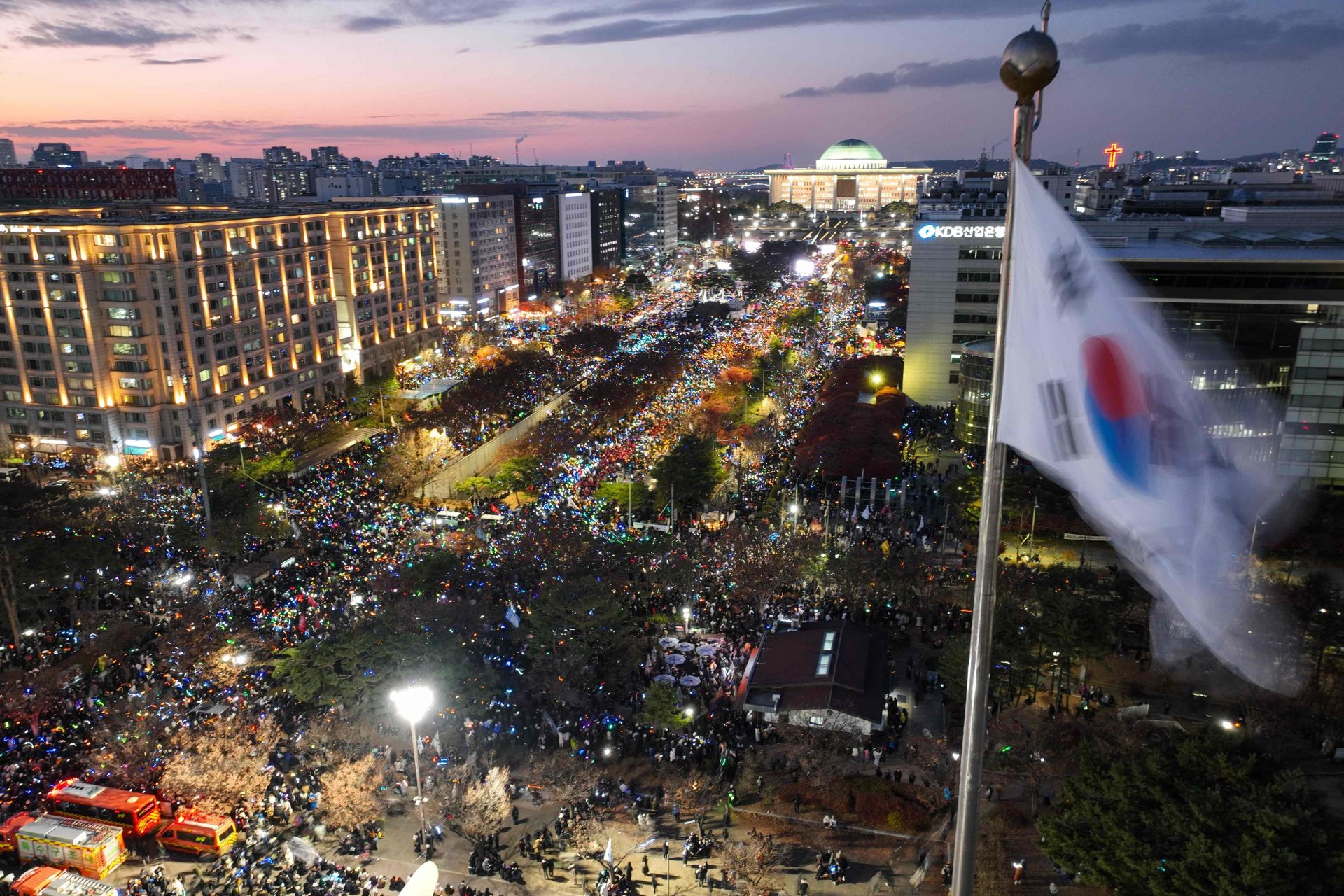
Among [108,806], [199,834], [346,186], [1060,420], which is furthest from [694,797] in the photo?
[346,186]

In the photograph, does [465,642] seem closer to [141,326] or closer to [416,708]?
[416,708]

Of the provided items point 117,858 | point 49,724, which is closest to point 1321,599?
point 117,858

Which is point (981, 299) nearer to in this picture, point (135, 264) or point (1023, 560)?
point (1023, 560)

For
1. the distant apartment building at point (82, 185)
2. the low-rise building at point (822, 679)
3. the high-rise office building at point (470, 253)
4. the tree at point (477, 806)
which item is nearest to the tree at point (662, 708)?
the low-rise building at point (822, 679)

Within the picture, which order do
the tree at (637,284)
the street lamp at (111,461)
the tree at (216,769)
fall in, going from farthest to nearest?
1. the tree at (637,284)
2. the street lamp at (111,461)
3. the tree at (216,769)

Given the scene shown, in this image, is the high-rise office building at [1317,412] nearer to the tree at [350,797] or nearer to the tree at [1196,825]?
the tree at [1196,825]

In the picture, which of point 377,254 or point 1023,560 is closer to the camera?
point 1023,560

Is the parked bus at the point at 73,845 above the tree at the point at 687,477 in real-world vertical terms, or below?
below

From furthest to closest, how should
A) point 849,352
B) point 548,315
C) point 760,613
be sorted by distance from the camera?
point 548,315 → point 849,352 → point 760,613

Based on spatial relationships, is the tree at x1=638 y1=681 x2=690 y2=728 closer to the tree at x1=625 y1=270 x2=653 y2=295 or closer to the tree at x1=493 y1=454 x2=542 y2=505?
the tree at x1=493 y1=454 x2=542 y2=505
